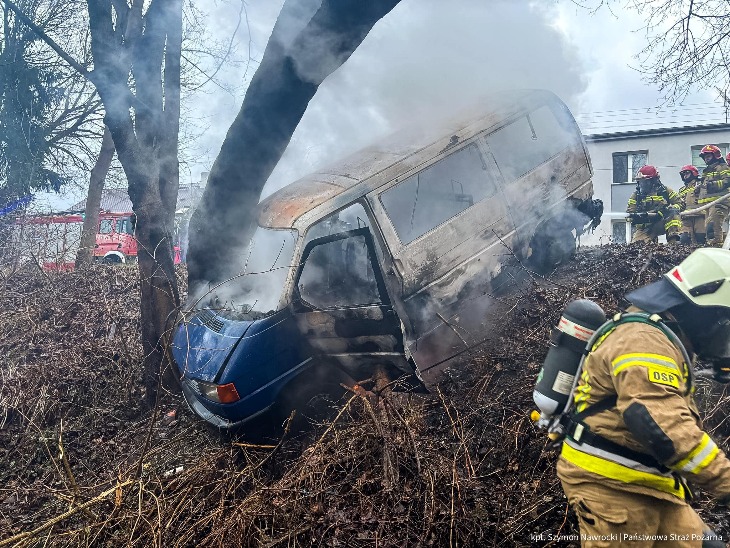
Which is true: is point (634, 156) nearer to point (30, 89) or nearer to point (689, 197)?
point (689, 197)

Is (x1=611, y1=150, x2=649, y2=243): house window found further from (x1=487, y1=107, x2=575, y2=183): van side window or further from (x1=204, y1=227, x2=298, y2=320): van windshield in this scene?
(x1=204, y1=227, x2=298, y2=320): van windshield

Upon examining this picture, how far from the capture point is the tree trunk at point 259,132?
469cm

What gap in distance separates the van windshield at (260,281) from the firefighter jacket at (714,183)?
22.5ft

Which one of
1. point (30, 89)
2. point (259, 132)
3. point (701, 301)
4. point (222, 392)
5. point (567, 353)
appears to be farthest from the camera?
point (30, 89)

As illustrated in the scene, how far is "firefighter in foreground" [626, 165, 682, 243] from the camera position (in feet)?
25.4

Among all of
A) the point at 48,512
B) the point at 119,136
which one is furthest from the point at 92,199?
the point at 48,512

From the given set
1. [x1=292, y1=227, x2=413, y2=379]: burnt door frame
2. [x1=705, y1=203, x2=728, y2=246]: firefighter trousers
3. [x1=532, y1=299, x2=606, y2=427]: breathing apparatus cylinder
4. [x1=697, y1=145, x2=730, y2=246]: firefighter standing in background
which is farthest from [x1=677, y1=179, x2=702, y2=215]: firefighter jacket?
[x1=532, y1=299, x2=606, y2=427]: breathing apparatus cylinder

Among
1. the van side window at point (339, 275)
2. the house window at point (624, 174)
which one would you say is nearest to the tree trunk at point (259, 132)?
the van side window at point (339, 275)

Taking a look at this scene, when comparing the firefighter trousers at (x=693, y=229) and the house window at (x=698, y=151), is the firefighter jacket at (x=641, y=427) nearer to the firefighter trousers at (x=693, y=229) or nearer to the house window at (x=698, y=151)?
the firefighter trousers at (x=693, y=229)

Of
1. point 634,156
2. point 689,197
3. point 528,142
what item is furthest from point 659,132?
point 528,142

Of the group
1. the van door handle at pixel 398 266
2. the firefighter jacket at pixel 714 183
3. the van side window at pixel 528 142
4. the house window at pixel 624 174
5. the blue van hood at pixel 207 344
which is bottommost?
the blue van hood at pixel 207 344

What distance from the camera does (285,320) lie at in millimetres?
4438

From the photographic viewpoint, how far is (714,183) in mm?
7961

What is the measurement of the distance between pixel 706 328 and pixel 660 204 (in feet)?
21.8
